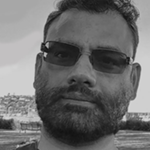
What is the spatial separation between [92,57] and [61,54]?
0.21m

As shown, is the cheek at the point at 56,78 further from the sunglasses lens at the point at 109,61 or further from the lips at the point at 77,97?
the sunglasses lens at the point at 109,61

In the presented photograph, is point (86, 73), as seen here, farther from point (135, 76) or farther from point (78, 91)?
point (135, 76)

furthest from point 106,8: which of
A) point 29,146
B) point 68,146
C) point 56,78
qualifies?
point 29,146

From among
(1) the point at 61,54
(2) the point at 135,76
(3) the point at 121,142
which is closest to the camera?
(1) the point at 61,54

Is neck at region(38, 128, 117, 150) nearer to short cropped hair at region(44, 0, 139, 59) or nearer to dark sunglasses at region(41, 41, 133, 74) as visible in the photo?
dark sunglasses at region(41, 41, 133, 74)

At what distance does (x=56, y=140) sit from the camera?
1.77 m

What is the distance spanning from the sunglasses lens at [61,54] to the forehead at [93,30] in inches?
1.6

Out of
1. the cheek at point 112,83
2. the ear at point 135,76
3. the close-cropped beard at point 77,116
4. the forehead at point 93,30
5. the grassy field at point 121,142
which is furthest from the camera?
the grassy field at point 121,142

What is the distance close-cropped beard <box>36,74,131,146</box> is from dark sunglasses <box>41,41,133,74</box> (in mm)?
185

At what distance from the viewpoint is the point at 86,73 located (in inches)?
68.8

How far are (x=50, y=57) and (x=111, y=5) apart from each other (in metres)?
0.55

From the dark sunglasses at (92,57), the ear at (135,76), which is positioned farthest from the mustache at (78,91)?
the ear at (135,76)

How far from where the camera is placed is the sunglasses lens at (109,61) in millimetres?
1857

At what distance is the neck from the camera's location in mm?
1740
